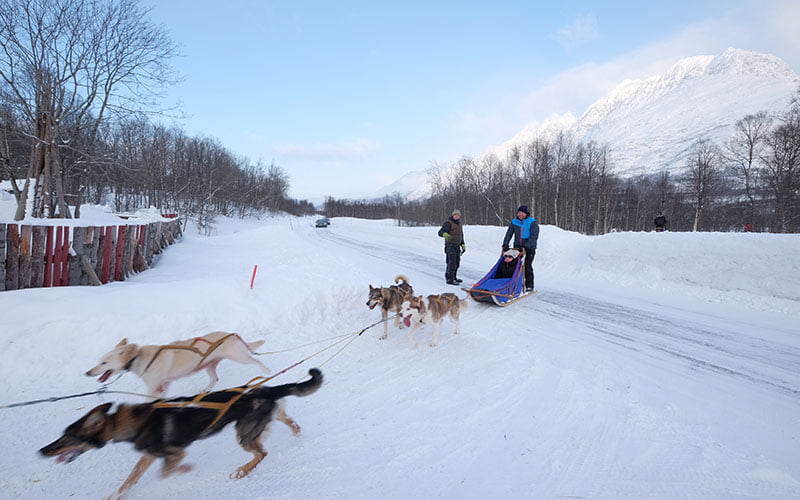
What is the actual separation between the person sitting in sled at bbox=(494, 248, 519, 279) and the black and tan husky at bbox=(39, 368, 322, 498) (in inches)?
224

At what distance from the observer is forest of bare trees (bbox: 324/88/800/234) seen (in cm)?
2311

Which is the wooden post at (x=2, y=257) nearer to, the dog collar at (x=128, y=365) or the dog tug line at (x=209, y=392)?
the dog tug line at (x=209, y=392)

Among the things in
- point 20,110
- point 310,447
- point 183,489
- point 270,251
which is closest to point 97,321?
point 183,489

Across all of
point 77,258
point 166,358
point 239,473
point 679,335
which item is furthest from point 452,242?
point 77,258

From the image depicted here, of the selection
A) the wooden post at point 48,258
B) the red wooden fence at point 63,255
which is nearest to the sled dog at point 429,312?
the red wooden fence at point 63,255

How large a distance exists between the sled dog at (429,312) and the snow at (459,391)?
0.99 feet

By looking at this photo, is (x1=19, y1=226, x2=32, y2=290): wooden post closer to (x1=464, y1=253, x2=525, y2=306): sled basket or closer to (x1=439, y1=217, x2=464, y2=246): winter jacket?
(x1=464, y1=253, x2=525, y2=306): sled basket

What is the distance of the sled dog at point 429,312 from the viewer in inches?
179

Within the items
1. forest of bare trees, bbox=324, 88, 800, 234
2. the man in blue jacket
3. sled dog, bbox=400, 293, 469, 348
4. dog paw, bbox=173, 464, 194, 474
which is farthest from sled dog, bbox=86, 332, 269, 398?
forest of bare trees, bbox=324, 88, 800, 234

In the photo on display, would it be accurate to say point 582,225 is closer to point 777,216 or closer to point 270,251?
point 777,216

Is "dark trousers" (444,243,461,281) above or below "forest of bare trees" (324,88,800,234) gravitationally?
below

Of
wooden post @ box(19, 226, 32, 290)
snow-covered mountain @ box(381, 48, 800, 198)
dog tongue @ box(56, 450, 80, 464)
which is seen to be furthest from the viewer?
snow-covered mountain @ box(381, 48, 800, 198)

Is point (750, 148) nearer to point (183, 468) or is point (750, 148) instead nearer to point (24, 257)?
point (183, 468)

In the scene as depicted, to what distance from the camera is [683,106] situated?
146 meters
